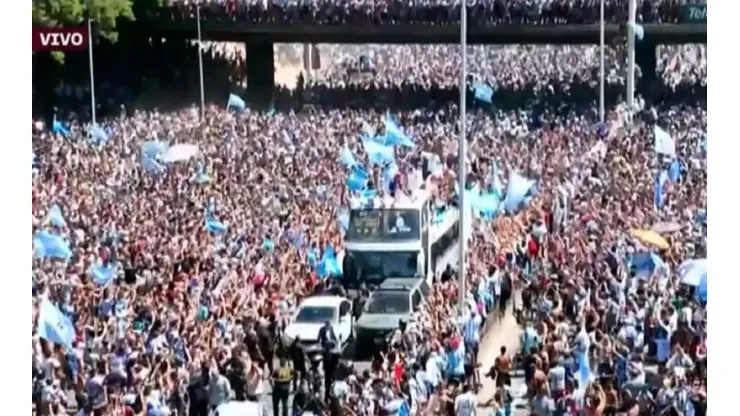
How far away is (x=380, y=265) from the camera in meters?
7.09

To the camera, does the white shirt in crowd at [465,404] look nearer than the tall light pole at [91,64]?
Yes

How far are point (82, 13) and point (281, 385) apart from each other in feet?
6.22

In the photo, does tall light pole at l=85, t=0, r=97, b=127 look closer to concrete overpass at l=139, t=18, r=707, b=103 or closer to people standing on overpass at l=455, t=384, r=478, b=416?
concrete overpass at l=139, t=18, r=707, b=103

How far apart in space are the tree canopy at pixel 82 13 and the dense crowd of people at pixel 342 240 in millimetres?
309

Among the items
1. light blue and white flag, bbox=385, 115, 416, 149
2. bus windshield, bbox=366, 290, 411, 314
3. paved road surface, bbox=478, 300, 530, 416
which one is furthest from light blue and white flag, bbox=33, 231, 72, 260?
paved road surface, bbox=478, 300, 530, 416

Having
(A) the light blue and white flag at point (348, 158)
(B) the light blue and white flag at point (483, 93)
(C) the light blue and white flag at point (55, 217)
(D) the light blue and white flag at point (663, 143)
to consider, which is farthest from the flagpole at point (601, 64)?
(C) the light blue and white flag at point (55, 217)

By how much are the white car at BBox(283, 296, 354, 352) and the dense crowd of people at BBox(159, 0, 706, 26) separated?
4.14ft

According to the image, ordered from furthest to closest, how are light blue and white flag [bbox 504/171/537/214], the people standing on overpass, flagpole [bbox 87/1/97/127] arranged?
1. flagpole [bbox 87/1/97/127]
2. light blue and white flag [bbox 504/171/537/214]
3. the people standing on overpass

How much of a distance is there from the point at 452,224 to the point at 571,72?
2.86ft

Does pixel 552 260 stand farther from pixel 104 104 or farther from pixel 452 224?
pixel 104 104

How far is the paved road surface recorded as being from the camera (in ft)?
23.1

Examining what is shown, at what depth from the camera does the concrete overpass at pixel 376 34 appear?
7141 mm

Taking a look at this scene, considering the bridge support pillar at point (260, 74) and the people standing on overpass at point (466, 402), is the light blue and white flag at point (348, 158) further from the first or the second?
the people standing on overpass at point (466, 402)

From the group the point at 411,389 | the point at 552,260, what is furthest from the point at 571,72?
the point at 411,389
